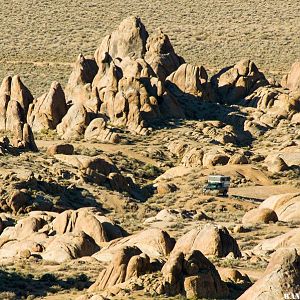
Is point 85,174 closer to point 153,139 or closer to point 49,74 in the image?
point 153,139

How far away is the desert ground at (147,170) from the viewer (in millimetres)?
30781

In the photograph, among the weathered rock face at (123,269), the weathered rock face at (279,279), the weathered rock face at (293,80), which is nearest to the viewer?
the weathered rock face at (279,279)

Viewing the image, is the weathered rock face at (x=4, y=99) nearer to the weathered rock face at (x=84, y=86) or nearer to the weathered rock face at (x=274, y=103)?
the weathered rock face at (x=84, y=86)

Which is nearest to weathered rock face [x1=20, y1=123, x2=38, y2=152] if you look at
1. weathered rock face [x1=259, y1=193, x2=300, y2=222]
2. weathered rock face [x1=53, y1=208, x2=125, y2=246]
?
weathered rock face [x1=259, y1=193, x2=300, y2=222]

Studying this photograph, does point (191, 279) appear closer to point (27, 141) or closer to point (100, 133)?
point (27, 141)

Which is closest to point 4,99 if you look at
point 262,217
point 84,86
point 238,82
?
point 84,86

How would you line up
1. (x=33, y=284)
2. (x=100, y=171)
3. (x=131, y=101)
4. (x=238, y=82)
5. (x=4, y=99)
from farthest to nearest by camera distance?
(x=238, y=82) → (x=4, y=99) → (x=131, y=101) → (x=100, y=171) → (x=33, y=284)

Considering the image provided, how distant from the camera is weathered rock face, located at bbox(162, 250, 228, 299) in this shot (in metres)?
28.6

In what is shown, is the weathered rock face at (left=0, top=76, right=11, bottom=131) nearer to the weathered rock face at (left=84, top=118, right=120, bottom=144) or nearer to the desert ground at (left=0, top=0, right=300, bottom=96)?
the weathered rock face at (left=84, top=118, right=120, bottom=144)

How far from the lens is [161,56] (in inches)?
3600

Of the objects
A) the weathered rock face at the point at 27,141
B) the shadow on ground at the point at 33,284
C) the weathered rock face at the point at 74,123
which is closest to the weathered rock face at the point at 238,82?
the weathered rock face at the point at 74,123

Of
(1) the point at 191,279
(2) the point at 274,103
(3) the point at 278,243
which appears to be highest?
(1) the point at 191,279

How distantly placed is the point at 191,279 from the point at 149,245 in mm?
8340

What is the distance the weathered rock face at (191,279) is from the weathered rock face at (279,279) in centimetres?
461
